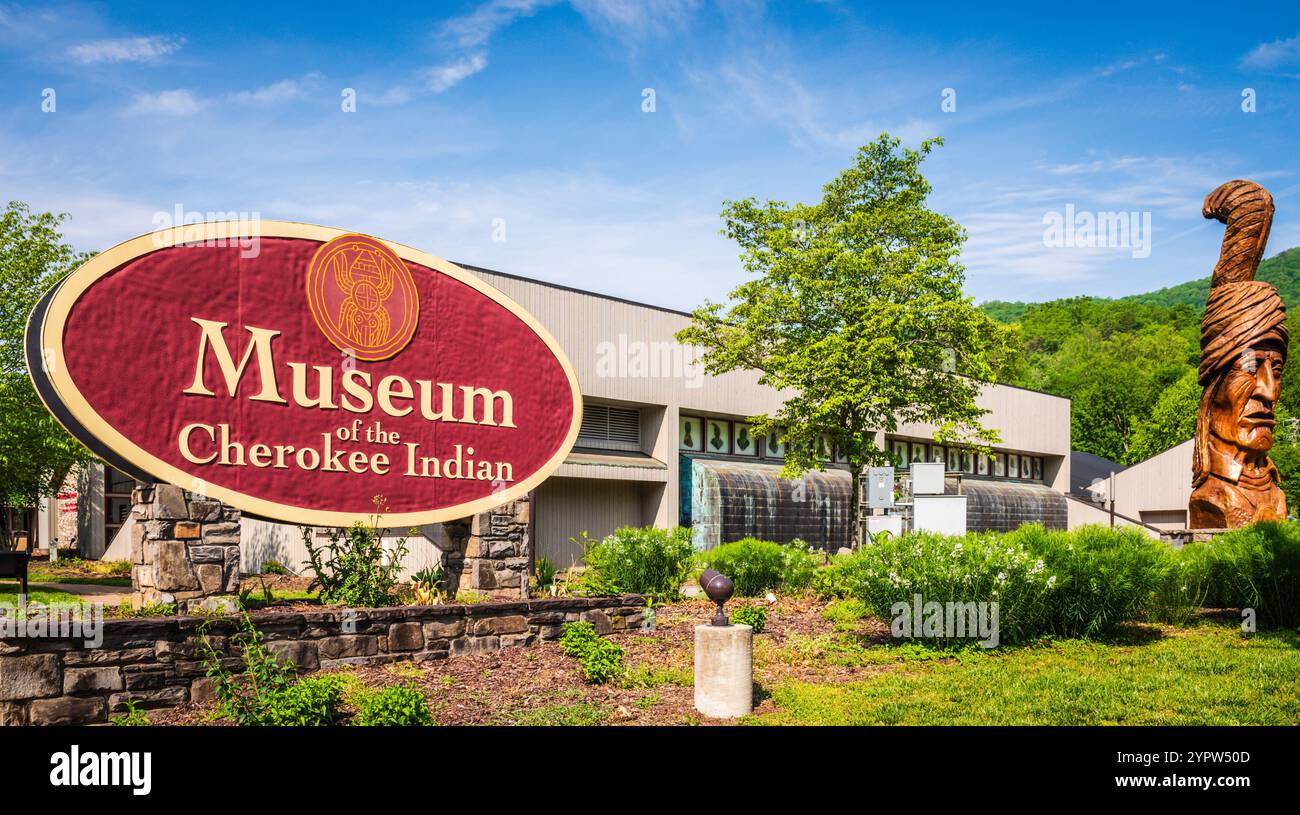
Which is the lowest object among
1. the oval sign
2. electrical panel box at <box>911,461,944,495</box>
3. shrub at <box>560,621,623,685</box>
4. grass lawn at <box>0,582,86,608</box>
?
grass lawn at <box>0,582,86,608</box>

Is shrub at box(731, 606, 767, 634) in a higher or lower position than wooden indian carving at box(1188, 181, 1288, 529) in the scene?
lower

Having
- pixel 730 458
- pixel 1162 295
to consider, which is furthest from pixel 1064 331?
pixel 730 458

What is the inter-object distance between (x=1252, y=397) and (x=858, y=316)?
7.56 m

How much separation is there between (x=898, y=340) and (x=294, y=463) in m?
14.3

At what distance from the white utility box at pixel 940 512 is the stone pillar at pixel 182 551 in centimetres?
1044

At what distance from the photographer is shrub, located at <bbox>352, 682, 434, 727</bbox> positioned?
7.11m

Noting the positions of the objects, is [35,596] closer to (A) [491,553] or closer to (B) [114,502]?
(A) [491,553]

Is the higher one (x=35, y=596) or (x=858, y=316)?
(x=858, y=316)

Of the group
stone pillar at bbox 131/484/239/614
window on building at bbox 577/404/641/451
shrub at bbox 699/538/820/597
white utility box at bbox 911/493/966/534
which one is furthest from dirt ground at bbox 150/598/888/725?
window on building at bbox 577/404/641/451

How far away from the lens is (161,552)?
29.6 feet

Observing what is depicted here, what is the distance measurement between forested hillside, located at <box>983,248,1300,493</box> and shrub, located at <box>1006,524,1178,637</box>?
3691 cm

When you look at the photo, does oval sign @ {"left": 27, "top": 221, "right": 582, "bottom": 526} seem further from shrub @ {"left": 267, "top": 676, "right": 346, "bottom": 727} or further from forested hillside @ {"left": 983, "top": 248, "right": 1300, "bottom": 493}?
forested hillside @ {"left": 983, "top": 248, "right": 1300, "bottom": 493}

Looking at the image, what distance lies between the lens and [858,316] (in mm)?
21375

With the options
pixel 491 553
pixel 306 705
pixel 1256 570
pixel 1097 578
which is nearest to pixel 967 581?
pixel 1097 578
